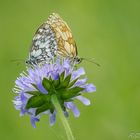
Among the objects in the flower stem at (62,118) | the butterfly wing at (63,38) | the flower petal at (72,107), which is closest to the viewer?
the flower stem at (62,118)

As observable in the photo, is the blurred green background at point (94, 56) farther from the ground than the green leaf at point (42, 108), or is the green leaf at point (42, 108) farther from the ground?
the blurred green background at point (94, 56)

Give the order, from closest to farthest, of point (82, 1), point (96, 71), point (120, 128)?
point (120, 128), point (96, 71), point (82, 1)

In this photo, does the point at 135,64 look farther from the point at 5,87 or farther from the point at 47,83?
the point at 47,83

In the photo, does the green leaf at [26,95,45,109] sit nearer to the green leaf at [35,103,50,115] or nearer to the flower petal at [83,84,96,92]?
the green leaf at [35,103,50,115]

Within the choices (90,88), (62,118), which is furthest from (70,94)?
(62,118)

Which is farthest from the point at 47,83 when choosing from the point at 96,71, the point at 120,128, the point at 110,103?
the point at 96,71

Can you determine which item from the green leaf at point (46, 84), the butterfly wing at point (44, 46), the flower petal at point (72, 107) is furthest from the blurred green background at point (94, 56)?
the green leaf at point (46, 84)

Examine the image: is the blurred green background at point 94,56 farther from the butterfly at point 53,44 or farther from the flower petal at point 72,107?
the flower petal at point 72,107
